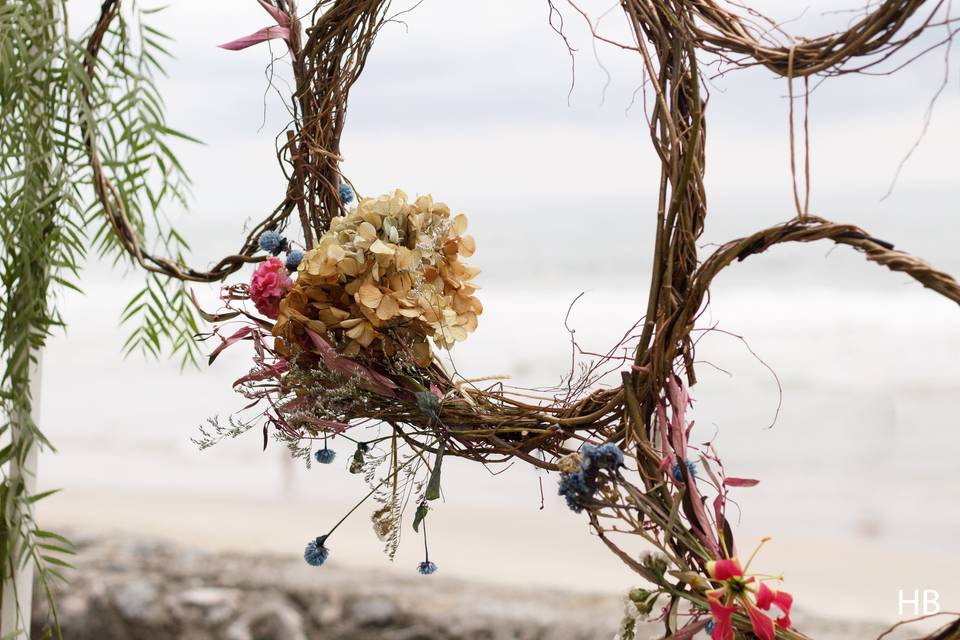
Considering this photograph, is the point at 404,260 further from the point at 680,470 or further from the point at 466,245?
the point at 680,470

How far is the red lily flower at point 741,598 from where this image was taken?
620 mm

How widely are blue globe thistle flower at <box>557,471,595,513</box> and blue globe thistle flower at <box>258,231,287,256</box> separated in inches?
18.1

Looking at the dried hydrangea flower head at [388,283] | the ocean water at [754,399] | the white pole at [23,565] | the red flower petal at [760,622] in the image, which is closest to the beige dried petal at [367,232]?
the dried hydrangea flower head at [388,283]

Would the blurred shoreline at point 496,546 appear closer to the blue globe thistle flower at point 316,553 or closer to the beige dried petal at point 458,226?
the blue globe thistle flower at point 316,553

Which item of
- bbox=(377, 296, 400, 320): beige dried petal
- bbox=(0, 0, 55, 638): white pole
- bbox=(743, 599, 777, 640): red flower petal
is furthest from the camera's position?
bbox=(0, 0, 55, 638): white pole

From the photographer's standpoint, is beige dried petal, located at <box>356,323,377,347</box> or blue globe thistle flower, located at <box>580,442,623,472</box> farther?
beige dried petal, located at <box>356,323,377,347</box>

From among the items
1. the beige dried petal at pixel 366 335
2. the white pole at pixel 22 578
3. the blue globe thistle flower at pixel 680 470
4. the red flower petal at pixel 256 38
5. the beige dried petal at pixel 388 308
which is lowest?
the white pole at pixel 22 578

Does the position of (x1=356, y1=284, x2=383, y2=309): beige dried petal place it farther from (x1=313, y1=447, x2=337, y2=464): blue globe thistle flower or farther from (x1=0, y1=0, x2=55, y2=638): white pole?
(x1=0, y1=0, x2=55, y2=638): white pole

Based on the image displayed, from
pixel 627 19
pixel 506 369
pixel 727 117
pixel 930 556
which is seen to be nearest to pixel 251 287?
pixel 627 19

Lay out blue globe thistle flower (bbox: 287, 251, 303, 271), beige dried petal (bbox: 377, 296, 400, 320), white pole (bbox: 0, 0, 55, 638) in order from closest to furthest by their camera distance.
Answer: beige dried petal (bbox: 377, 296, 400, 320) < blue globe thistle flower (bbox: 287, 251, 303, 271) < white pole (bbox: 0, 0, 55, 638)

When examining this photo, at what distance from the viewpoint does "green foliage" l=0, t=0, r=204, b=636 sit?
46.7 inches

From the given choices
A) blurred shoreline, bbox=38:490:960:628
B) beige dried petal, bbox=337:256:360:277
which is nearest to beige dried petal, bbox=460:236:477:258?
beige dried petal, bbox=337:256:360:277

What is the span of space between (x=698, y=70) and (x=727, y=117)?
5077mm

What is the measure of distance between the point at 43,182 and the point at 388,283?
702 mm
